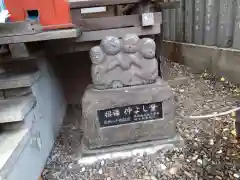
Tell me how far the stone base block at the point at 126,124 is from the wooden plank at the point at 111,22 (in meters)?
0.71

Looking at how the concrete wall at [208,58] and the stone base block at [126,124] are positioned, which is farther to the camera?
the concrete wall at [208,58]

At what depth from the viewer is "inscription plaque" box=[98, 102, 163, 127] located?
2.43m

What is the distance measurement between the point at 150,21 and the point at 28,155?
70.7 inches

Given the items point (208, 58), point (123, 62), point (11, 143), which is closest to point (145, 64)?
point (123, 62)

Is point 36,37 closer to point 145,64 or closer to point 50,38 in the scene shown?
point 50,38

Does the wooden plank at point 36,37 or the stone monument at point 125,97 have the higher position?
the wooden plank at point 36,37

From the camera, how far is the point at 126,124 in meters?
2.47

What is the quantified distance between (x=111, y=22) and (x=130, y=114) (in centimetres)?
106

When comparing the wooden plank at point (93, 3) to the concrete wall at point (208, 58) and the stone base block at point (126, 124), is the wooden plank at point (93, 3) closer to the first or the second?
the stone base block at point (126, 124)

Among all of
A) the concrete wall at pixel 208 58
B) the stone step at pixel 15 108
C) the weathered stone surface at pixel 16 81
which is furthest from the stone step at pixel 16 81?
the concrete wall at pixel 208 58

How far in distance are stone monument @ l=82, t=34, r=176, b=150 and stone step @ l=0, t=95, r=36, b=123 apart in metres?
0.48

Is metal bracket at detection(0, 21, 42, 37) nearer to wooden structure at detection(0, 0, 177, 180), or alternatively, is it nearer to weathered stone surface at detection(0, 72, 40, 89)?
wooden structure at detection(0, 0, 177, 180)

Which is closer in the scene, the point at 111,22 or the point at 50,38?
the point at 50,38

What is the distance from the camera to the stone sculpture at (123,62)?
7.77 ft
